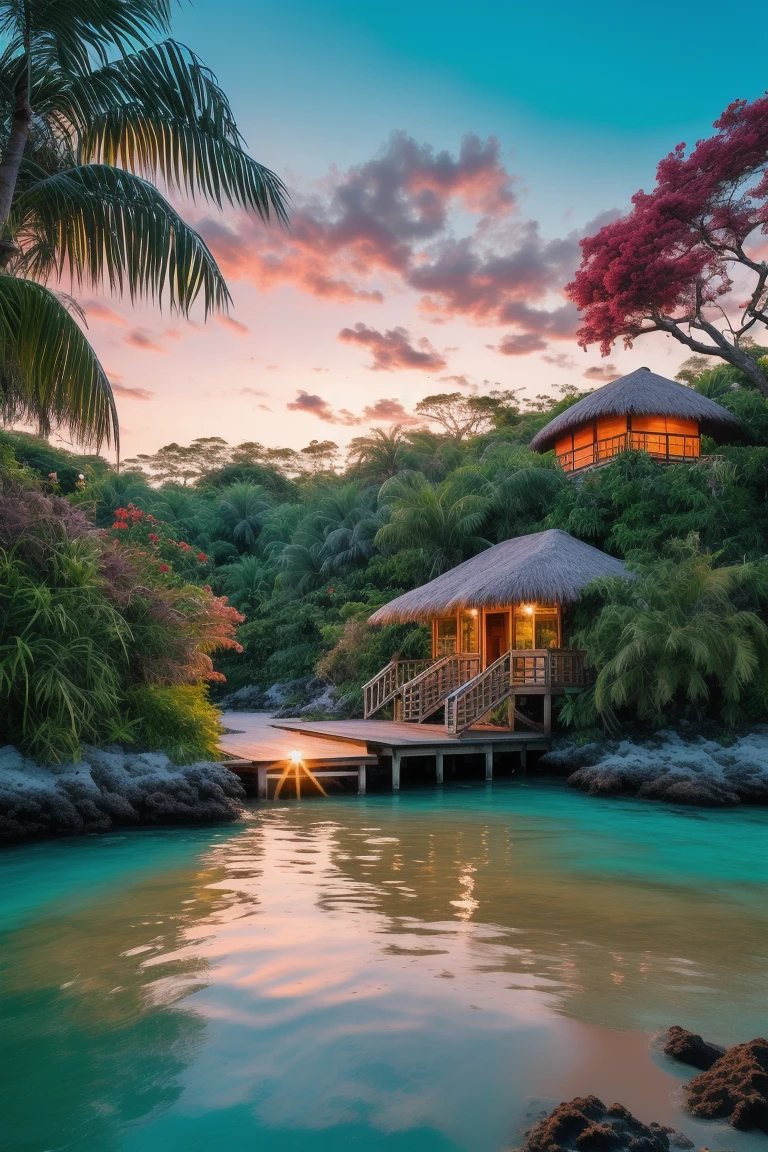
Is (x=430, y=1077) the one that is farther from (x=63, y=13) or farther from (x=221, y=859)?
(x=63, y=13)

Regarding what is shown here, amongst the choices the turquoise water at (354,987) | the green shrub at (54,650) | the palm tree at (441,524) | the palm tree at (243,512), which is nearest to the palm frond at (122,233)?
the green shrub at (54,650)

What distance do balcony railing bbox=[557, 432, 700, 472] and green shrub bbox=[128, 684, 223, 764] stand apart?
39.0ft

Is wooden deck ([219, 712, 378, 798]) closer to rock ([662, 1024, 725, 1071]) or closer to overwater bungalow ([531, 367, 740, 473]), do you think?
rock ([662, 1024, 725, 1071])

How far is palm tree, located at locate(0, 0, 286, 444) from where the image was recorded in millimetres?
5539

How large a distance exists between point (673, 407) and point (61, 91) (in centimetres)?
1529

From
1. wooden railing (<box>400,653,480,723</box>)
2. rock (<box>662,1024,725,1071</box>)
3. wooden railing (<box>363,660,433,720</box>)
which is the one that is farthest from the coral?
rock (<box>662,1024,725,1071</box>)

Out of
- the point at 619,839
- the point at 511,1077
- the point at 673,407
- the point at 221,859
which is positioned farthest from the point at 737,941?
the point at 673,407

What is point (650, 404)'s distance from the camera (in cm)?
1817

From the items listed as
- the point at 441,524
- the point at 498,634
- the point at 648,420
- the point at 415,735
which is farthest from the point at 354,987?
the point at 648,420

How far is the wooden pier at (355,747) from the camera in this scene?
1125cm

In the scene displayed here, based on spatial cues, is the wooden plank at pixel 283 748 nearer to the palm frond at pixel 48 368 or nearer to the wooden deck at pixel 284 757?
the wooden deck at pixel 284 757

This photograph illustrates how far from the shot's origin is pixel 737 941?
16.5 feet

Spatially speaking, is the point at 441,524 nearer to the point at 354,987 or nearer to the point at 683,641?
the point at 683,641

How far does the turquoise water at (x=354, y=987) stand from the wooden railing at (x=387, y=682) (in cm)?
904
